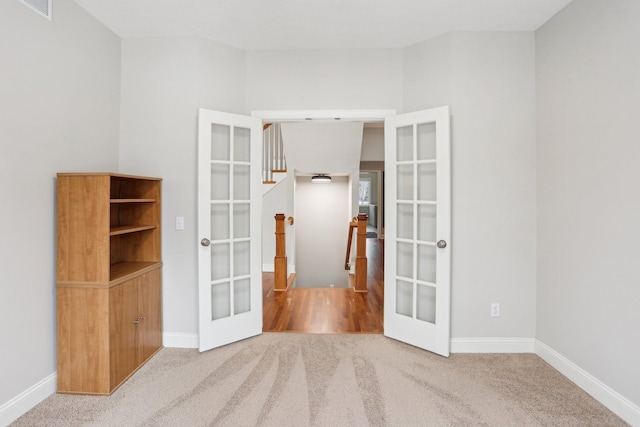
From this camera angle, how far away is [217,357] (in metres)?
2.58

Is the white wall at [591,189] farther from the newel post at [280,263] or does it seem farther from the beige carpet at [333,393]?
the newel post at [280,263]

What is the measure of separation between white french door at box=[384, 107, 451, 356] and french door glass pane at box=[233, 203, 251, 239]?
4.36ft

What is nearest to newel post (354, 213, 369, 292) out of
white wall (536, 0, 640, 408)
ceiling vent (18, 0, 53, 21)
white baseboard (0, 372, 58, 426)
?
white wall (536, 0, 640, 408)

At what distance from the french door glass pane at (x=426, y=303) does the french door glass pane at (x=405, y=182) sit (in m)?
0.82

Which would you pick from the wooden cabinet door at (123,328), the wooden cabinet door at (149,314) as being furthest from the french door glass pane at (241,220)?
the wooden cabinet door at (123,328)

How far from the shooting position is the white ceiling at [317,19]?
233cm

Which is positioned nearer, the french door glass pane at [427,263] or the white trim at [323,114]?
the french door glass pane at [427,263]

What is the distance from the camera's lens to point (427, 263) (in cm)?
276

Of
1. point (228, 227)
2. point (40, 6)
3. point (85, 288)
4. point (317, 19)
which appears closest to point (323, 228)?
point (228, 227)

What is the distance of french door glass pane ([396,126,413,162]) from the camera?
9.32ft

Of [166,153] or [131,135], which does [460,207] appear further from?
[131,135]

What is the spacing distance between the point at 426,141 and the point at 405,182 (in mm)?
400

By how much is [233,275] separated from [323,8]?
2340 millimetres

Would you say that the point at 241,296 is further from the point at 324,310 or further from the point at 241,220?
the point at 324,310
